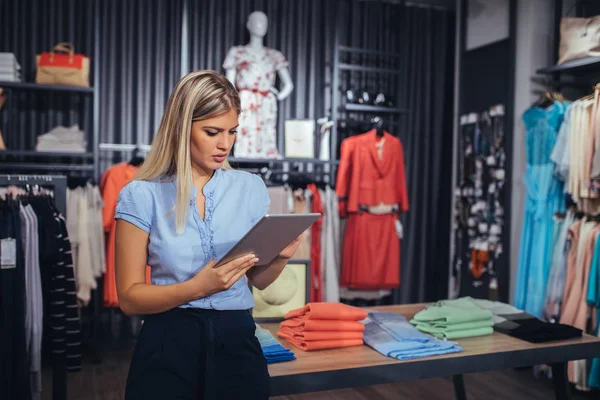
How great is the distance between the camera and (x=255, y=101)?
436cm

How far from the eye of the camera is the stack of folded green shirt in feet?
6.82

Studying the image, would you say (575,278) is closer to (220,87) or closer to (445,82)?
(445,82)

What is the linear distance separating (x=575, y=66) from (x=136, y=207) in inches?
129

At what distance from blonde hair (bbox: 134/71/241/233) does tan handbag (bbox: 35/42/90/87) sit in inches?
118

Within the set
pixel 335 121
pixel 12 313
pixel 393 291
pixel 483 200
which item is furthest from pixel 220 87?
pixel 393 291

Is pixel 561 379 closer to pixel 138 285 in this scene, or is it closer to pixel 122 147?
pixel 138 285

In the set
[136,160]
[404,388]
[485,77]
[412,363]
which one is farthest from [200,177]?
[485,77]

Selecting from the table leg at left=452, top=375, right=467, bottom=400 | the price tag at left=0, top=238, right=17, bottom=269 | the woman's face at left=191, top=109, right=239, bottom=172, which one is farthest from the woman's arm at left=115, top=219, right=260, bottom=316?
the table leg at left=452, top=375, right=467, bottom=400

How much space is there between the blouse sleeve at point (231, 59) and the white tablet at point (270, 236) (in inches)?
126

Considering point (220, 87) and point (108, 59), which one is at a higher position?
point (108, 59)

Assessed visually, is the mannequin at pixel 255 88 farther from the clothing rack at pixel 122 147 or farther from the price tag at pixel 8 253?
the price tag at pixel 8 253

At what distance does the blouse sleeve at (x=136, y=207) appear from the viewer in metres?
1.23

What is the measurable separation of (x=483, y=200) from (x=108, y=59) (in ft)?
10.1

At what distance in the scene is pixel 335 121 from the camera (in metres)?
4.55
